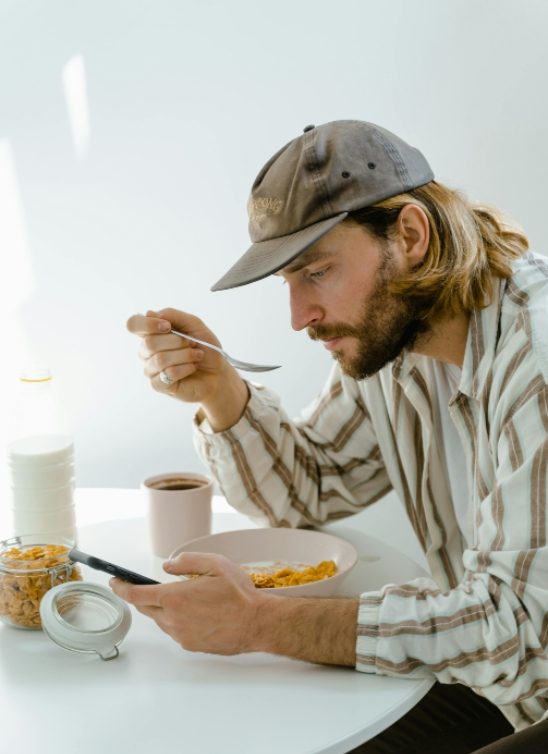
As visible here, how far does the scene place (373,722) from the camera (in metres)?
0.94

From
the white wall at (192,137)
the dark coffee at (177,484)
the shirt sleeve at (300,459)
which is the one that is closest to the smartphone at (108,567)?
the dark coffee at (177,484)

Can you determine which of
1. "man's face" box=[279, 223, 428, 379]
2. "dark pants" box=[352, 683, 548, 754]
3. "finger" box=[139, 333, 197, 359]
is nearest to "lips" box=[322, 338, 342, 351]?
"man's face" box=[279, 223, 428, 379]

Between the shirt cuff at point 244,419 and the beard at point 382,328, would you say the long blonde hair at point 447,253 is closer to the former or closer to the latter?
the beard at point 382,328

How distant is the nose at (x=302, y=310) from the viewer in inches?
50.6

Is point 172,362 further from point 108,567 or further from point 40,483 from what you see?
point 108,567

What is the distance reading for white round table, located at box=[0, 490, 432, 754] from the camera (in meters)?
0.91

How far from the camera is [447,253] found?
1312 millimetres

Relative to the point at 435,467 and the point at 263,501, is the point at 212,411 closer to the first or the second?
the point at 263,501

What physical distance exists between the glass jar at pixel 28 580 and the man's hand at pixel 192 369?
384 millimetres

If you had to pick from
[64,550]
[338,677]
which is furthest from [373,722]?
[64,550]

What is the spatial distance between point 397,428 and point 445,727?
42 centimetres

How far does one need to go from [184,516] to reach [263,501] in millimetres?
160

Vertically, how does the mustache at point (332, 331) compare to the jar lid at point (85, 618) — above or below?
above

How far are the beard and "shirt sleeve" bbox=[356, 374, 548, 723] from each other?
0.27 metres
